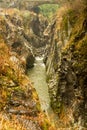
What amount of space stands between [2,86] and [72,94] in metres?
17.2

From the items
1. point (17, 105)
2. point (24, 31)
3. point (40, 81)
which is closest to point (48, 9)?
point (24, 31)

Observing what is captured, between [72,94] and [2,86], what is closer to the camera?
[2,86]

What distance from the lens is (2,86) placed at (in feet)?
67.2

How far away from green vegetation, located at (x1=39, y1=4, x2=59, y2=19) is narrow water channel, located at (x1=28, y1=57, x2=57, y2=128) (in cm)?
2825

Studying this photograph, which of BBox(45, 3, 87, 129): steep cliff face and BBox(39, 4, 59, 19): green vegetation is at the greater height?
BBox(39, 4, 59, 19): green vegetation

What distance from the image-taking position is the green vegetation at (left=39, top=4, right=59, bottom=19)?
10112 centimetres

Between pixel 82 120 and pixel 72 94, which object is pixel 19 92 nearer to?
pixel 82 120

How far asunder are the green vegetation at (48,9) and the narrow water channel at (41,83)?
Result: 28.2m

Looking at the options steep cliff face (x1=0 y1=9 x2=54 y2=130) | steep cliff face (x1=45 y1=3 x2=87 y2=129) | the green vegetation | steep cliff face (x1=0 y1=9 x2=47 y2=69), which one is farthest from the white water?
the green vegetation

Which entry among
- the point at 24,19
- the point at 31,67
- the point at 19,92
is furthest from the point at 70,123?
the point at 24,19

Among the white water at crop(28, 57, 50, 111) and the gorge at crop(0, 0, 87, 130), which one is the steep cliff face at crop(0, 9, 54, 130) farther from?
the white water at crop(28, 57, 50, 111)

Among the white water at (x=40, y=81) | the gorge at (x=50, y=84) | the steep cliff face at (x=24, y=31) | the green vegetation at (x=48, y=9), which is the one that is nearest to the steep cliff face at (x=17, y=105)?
the gorge at (x=50, y=84)

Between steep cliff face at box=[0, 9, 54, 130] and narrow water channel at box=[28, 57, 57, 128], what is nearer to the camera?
steep cliff face at box=[0, 9, 54, 130]

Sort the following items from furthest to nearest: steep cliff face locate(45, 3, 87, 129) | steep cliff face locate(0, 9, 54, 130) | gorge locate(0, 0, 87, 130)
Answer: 1. steep cliff face locate(45, 3, 87, 129)
2. gorge locate(0, 0, 87, 130)
3. steep cliff face locate(0, 9, 54, 130)
